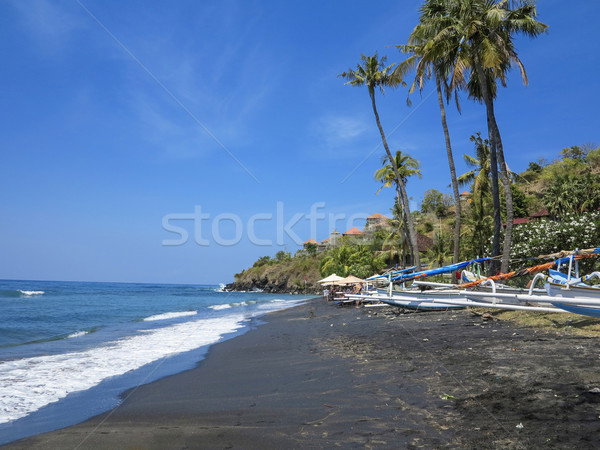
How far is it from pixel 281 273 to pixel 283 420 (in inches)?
3156

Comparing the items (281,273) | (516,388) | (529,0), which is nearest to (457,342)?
(516,388)

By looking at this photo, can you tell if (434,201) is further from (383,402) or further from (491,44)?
(383,402)

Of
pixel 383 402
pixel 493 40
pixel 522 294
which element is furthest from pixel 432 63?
pixel 383 402

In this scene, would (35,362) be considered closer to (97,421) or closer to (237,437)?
(97,421)

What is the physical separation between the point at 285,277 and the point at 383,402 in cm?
7787

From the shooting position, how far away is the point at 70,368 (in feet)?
33.2

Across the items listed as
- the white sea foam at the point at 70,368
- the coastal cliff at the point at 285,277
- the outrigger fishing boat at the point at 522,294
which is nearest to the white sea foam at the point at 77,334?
the white sea foam at the point at 70,368

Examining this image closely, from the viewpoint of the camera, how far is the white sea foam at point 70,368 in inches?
291

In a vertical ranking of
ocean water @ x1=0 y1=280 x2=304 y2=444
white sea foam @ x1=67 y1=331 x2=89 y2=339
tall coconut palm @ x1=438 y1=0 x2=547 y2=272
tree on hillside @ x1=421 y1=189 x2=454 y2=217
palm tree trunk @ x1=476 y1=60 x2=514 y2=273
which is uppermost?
tree on hillside @ x1=421 y1=189 x2=454 y2=217

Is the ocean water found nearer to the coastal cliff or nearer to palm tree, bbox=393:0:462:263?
palm tree, bbox=393:0:462:263

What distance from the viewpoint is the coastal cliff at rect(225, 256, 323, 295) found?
76375 millimetres

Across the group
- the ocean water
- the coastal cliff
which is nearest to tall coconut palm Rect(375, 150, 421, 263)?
the ocean water

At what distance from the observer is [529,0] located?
16.2m

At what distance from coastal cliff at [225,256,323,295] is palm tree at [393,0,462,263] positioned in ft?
164
